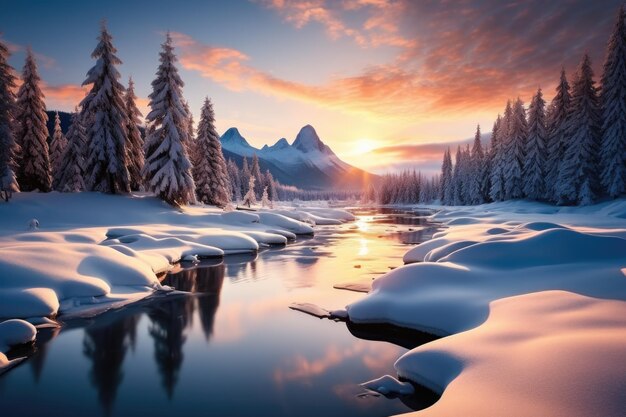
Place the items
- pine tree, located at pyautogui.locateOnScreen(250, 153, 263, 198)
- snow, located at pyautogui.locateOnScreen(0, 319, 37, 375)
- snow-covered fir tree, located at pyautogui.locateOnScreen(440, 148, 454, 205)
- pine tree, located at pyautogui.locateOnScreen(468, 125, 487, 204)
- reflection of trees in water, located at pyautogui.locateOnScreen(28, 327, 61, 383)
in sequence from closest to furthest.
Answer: reflection of trees in water, located at pyautogui.locateOnScreen(28, 327, 61, 383) → snow, located at pyautogui.locateOnScreen(0, 319, 37, 375) → pine tree, located at pyautogui.locateOnScreen(468, 125, 487, 204) → snow-covered fir tree, located at pyautogui.locateOnScreen(440, 148, 454, 205) → pine tree, located at pyautogui.locateOnScreen(250, 153, 263, 198)

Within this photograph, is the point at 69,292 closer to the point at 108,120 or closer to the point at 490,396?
the point at 490,396

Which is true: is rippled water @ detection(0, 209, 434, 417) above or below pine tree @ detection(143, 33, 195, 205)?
below

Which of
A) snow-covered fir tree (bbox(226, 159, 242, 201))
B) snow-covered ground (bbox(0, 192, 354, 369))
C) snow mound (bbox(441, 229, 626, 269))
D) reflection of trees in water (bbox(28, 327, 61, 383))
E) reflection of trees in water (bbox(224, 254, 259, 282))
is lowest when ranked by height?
reflection of trees in water (bbox(224, 254, 259, 282))

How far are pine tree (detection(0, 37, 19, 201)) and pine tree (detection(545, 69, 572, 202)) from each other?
53.7 metres

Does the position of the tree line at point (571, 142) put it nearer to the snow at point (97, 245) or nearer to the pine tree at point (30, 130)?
the snow at point (97, 245)

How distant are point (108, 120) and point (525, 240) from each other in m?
32.3

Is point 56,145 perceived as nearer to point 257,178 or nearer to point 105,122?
point 105,122

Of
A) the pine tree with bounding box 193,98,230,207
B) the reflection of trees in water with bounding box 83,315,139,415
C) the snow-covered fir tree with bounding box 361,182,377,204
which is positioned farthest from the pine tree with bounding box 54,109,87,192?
the snow-covered fir tree with bounding box 361,182,377,204

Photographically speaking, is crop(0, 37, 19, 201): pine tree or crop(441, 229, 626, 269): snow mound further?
crop(0, 37, 19, 201): pine tree

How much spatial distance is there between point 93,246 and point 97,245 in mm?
418

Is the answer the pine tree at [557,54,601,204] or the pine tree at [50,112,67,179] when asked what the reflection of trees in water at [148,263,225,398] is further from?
the pine tree at [50,112,67,179]

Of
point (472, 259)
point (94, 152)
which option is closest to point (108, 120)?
point (94, 152)

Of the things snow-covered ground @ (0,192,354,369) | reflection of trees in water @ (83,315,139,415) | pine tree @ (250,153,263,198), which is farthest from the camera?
pine tree @ (250,153,263,198)

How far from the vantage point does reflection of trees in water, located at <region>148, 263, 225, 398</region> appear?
7.57 m
